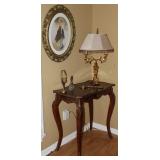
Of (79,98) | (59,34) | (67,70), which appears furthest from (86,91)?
(59,34)

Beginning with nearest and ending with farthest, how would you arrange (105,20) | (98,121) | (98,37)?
(98,37)
(105,20)
(98,121)

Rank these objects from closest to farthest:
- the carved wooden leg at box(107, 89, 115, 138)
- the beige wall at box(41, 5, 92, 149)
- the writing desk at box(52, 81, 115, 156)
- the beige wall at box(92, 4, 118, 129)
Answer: the writing desk at box(52, 81, 115, 156) < the beige wall at box(41, 5, 92, 149) < the carved wooden leg at box(107, 89, 115, 138) < the beige wall at box(92, 4, 118, 129)

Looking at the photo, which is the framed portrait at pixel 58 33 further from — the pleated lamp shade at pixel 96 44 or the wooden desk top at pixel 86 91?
the wooden desk top at pixel 86 91

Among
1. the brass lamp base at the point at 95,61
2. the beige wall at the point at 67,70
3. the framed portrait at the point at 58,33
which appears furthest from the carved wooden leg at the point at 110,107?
the framed portrait at the point at 58,33

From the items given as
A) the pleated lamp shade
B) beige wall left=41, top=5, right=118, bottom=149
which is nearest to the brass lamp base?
beige wall left=41, top=5, right=118, bottom=149

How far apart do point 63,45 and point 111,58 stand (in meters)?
0.67

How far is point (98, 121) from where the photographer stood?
10.4ft

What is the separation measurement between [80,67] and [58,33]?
584 mm

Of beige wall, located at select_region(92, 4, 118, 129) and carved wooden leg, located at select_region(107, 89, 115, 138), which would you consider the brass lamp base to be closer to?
beige wall, located at select_region(92, 4, 118, 129)

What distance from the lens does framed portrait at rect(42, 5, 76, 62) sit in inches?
91.6

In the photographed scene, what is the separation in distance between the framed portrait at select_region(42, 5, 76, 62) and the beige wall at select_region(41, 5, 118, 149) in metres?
0.07
